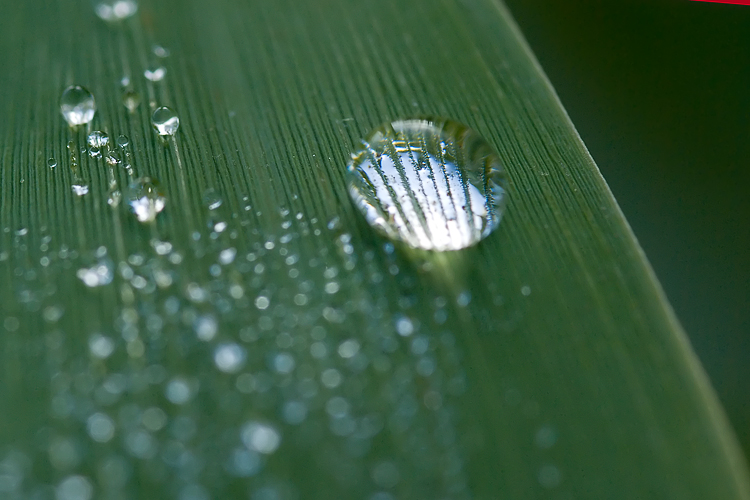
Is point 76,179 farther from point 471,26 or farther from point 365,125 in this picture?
point 471,26

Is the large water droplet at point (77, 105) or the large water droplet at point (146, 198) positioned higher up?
the large water droplet at point (77, 105)

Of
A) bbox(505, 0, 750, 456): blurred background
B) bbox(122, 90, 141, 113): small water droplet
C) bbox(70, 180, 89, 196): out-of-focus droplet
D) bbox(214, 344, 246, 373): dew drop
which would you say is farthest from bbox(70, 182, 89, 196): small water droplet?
bbox(505, 0, 750, 456): blurred background

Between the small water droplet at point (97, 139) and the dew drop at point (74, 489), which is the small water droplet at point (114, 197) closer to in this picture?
the small water droplet at point (97, 139)

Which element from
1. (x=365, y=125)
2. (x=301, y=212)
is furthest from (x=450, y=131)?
(x=301, y=212)

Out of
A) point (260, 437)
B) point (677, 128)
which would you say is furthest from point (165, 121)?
point (677, 128)

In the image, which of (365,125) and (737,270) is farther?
(737,270)

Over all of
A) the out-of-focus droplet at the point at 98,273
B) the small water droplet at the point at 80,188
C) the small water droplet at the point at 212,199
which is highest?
the small water droplet at the point at 80,188

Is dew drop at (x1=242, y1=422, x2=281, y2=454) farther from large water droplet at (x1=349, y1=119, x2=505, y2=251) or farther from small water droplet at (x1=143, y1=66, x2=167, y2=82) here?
small water droplet at (x1=143, y1=66, x2=167, y2=82)

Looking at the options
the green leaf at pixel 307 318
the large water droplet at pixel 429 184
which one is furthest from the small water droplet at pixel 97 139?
the large water droplet at pixel 429 184
